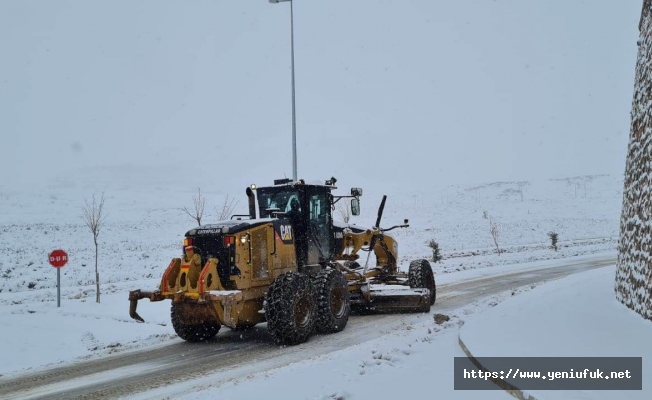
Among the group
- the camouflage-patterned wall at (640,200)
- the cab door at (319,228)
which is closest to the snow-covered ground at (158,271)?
the cab door at (319,228)

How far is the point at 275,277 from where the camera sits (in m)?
9.62

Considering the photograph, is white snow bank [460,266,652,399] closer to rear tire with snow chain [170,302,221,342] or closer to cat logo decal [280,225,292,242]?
cat logo decal [280,225,292,242]

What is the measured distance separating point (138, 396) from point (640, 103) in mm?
8394

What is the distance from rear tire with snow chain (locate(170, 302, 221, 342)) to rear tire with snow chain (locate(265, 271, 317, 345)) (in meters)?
1.14

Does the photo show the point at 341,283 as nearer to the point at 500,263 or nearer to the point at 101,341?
the point at 101,341

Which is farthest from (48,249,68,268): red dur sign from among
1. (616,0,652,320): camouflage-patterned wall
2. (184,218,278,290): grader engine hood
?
(616,0,652,320): camouflage-patterned wall

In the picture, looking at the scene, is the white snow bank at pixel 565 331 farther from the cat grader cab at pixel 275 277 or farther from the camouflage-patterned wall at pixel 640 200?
the cat grader cab at pixel 275 277

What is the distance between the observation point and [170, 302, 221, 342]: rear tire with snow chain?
891 cm

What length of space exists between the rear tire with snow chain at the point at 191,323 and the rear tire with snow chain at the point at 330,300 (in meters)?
1.84

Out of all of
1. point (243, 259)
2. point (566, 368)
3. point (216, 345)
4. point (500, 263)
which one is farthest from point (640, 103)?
point (500, 263)

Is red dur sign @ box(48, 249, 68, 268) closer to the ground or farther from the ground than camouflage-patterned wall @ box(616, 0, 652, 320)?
closer to the ground

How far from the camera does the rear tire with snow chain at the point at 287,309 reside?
28.1ft

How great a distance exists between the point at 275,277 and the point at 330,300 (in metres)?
1.10

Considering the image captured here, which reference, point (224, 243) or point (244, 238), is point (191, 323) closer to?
point (224, 243)
